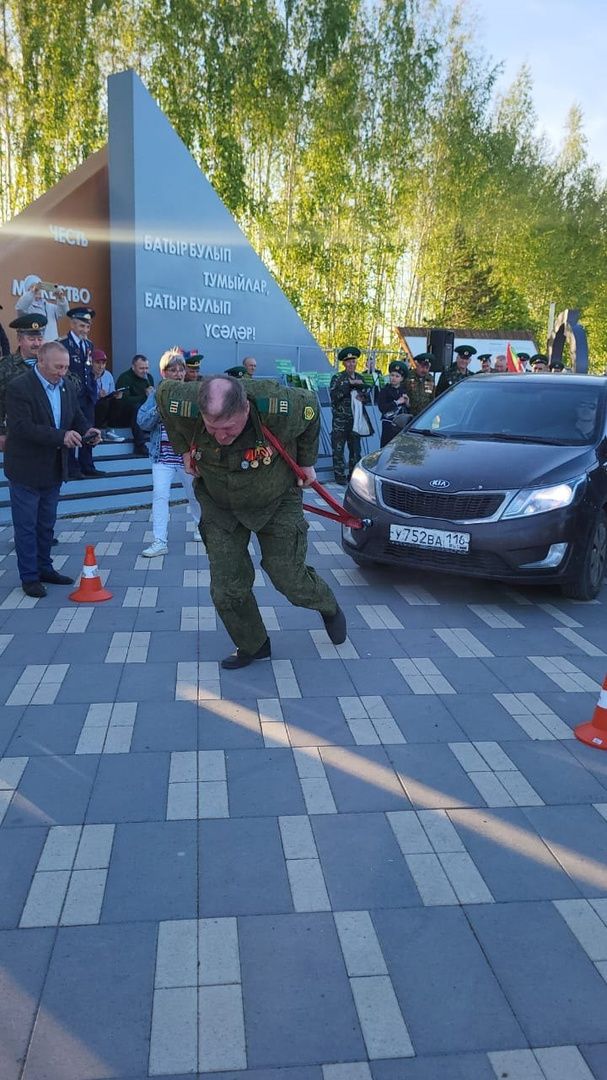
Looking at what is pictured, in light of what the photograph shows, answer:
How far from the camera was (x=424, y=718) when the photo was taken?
13.4ft

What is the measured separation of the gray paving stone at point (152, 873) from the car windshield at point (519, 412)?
4.36 metres

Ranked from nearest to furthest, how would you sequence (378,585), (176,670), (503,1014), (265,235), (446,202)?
(503,1014) → (176,670) → (378,585) → (265,235) → (446,202)

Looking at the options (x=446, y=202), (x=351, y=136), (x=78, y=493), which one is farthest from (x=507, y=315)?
(x=78, y=493)

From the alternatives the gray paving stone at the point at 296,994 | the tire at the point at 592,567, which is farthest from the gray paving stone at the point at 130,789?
the tire at the point at 592,567

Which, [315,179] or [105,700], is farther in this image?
[315,179]

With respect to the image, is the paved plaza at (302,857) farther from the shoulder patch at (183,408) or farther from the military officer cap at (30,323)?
the military officer cap at (30,323)

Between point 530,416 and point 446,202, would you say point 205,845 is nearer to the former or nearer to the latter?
point 530,416

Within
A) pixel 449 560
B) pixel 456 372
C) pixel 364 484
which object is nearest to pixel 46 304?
pixel 456 372

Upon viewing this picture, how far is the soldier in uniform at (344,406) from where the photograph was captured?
39.8 ft

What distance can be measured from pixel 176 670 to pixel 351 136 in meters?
28.9

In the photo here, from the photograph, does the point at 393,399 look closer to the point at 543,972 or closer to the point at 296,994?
the point at 543,972

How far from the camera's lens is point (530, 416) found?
664 cm

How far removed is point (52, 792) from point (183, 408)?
187 cm

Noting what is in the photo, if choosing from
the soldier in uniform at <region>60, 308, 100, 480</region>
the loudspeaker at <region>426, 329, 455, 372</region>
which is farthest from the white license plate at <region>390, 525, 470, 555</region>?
the loudspeaker at <region>426, 329, 455, 372</region>
